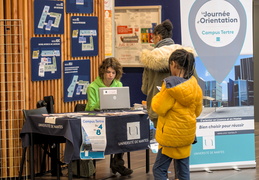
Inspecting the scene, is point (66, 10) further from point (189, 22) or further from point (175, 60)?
point (175, 60)

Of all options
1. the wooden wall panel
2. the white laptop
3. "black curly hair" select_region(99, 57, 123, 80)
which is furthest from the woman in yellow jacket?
the wooden wall panel

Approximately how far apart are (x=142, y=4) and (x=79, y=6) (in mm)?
2645

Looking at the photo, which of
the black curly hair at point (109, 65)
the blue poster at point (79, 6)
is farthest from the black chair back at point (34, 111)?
the blue poster at point (79, 6)

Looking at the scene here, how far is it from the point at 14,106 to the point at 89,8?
1.97 meters

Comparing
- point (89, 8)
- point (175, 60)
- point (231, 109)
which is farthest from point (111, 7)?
point (175, 60)

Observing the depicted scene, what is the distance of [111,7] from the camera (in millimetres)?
10133

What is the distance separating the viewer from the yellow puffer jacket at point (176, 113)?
507 cm

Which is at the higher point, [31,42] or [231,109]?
[31,42]

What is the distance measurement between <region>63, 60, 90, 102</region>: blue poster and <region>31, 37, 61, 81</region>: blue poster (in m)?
0.19

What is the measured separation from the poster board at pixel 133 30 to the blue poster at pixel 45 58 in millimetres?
3070

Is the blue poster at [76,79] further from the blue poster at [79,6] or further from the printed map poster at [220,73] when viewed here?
the printed map poster at [220,73]

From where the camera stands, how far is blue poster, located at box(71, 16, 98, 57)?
7.96 m

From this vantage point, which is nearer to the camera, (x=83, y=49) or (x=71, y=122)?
(x=71, y=122)

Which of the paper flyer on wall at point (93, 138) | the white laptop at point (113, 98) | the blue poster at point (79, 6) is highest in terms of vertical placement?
the blue poster at point (79, 6)
